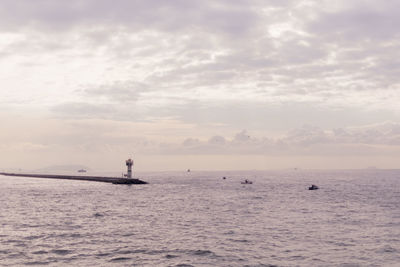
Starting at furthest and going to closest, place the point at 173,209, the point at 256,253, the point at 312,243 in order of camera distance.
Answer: the point at 173,209, the point at 312,243, the point at 256,253

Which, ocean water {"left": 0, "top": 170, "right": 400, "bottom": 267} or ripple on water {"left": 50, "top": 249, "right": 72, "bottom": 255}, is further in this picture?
ripple on water {"left": 50, "top": 249, "right": 72, "bottom": 255}

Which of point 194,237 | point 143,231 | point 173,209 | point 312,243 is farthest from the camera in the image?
point 173,209

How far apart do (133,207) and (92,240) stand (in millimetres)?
32045

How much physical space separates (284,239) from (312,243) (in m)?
3.25

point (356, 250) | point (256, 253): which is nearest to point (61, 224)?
point (256, 253)

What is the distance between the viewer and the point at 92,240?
134 ft

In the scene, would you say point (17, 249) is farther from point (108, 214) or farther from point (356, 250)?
point (356, 250)

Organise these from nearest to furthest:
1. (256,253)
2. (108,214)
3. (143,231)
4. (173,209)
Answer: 1. (256,253)
2. (143,231)
3. (108,214)
4. (173,209)

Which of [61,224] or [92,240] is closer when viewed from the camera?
[92,240]

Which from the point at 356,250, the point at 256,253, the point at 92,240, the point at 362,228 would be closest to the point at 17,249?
the point at 92,240

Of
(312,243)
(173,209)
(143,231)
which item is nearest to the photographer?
(312,243)

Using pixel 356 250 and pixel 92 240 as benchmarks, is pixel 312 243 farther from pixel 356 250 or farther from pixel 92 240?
pixel 92 240

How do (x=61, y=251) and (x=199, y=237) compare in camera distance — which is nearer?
(x=61, y=251)

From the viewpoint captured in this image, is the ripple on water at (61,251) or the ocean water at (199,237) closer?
the ocean water at (199,237)
